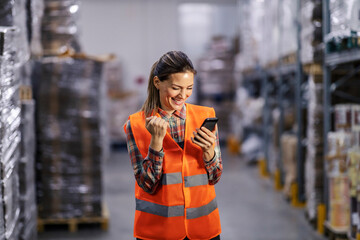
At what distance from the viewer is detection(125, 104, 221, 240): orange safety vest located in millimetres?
1917

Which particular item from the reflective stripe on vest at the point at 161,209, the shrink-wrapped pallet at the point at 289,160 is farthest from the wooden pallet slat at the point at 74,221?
the reflective stripe on vest at the point at 161,209

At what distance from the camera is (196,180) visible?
1944 mm

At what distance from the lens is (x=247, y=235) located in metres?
5.00

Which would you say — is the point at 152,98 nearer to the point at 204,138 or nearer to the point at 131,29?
the point at 204,138

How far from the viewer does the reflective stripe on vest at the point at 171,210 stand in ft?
6.29

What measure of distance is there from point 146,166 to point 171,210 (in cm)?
22

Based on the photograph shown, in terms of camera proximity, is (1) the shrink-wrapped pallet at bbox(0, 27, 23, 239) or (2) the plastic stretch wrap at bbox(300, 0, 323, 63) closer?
(1) the shrink-wrapped pallet at bbox(0, 27, 23, 239)

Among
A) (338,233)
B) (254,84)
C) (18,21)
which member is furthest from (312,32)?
(254,84)

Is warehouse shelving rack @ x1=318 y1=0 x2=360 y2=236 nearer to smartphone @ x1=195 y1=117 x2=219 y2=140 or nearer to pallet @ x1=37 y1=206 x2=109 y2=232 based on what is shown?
pallet @ x1=37 y1=206 x2=109 y2=232

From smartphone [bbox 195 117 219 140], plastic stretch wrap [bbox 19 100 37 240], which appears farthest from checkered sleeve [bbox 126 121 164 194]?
plastic stretch wrap [bbox 19 100 37 240]

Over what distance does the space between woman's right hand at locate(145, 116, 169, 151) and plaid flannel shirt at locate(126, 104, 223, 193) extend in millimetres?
45

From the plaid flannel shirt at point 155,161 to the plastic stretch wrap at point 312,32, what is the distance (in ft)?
11.5

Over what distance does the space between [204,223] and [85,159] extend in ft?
11.1

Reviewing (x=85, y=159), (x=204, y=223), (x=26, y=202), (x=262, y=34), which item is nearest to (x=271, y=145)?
(x=262, y=34)
